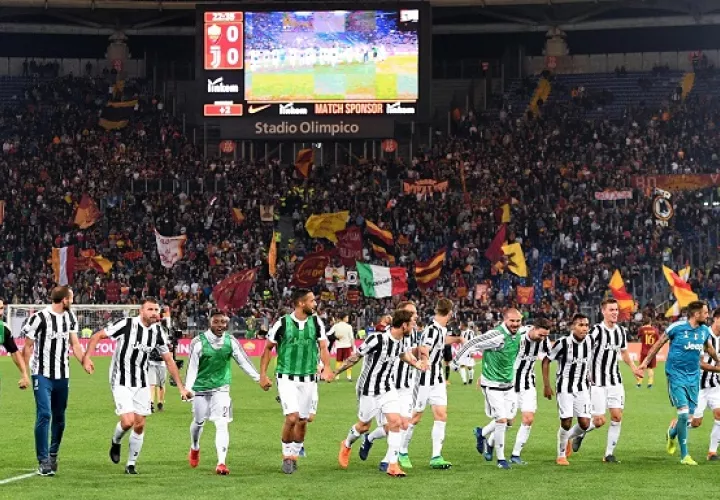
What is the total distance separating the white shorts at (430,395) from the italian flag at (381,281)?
3284 centimetres

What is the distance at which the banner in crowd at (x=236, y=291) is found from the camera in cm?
5294

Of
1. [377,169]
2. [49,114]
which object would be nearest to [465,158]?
[377,169]

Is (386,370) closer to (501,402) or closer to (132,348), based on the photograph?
(501,402)

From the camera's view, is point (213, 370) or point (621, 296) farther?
point (621, 296)

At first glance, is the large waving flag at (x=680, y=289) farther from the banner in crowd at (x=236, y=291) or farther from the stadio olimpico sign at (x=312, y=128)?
the banner in crowd at (x=236, y=291)

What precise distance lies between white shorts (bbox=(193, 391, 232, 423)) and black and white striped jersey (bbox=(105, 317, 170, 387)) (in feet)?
3.43

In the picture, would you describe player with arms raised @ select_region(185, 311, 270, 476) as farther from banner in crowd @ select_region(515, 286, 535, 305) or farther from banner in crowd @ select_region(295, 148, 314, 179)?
banner in crowd @ select_region(295, 148, 314, 179)

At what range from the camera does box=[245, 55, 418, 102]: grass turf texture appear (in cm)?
4853

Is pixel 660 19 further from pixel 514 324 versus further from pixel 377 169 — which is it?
pixel 514 324

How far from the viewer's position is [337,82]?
162ft

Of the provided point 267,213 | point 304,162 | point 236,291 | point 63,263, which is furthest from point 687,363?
point 304,162

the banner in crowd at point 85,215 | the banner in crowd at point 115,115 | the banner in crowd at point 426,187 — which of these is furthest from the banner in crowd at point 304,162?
the banner in crowd at point 85,215

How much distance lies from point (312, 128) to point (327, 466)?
30895mm

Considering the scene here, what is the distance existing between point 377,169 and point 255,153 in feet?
21.2
